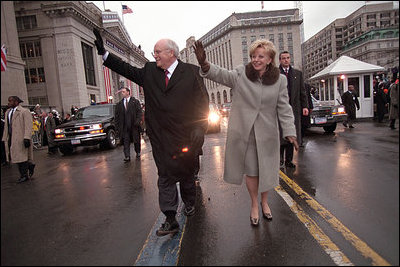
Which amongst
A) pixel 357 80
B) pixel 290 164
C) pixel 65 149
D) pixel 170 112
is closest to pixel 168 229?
pixel 170 112

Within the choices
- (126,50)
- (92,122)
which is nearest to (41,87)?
(126,50)

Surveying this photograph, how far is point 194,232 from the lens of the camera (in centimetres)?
294

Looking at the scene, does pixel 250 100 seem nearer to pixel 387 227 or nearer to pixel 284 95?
pixel 284 95

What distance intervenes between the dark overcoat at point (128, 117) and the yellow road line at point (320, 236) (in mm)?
4852

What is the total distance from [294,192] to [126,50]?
39076 mm

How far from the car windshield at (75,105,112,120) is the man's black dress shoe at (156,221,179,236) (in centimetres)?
889

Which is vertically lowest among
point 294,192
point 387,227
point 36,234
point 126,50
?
point 294,192

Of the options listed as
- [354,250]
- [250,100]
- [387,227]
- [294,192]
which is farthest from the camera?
[294,192]

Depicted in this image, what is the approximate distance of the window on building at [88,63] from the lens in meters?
27.6

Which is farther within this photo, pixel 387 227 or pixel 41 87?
pixel 41 87

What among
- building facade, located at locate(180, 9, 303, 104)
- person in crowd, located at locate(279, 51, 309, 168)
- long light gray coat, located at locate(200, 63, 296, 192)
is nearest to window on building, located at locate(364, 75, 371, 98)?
person in crowd, located at locate(279, 51, 309, 168)

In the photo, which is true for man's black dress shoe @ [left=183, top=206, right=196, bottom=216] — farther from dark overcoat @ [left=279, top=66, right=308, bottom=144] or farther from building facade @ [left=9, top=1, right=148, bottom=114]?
dark overcoat @ [left=279, top=66, right=308, bottom=144]

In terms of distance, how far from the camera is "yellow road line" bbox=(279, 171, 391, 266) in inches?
83.7

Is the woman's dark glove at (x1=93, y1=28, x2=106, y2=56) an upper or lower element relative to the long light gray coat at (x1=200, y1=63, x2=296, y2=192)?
upper
